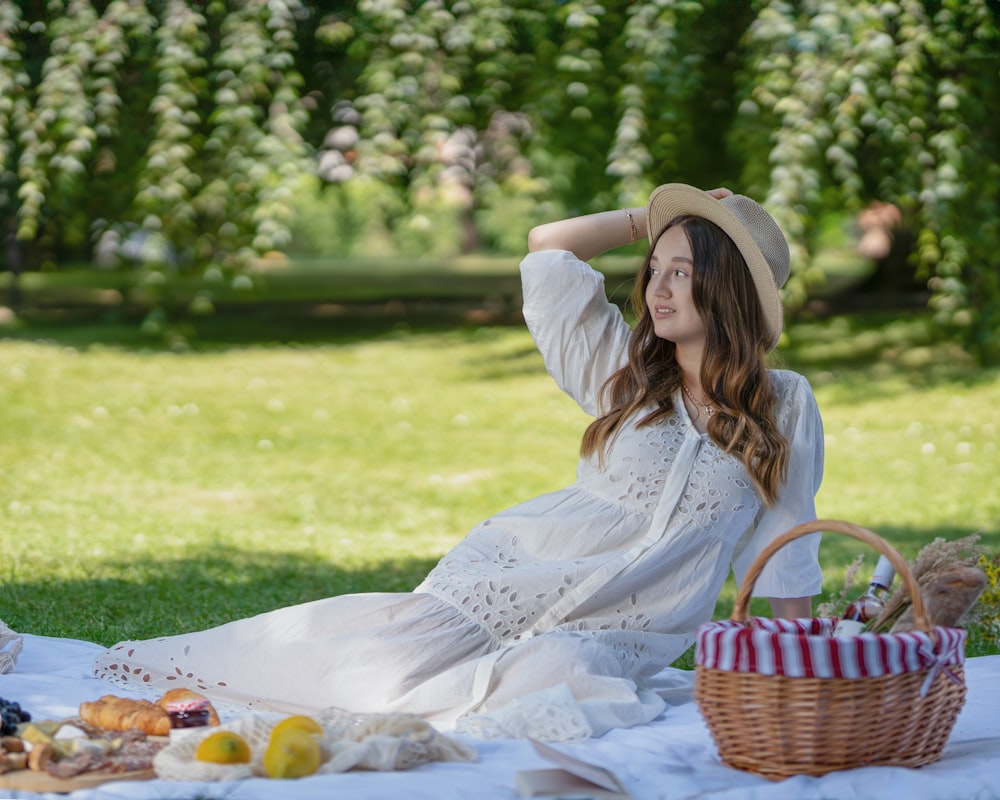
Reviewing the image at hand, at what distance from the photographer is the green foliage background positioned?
6.29m

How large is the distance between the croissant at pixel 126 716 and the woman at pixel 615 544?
0.92 ft

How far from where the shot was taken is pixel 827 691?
2461 mm

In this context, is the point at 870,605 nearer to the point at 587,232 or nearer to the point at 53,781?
the point at 587,232

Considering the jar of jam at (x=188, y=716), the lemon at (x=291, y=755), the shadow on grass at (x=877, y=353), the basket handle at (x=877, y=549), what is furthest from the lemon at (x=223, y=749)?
the shadow on grass at (x=877, y=353)

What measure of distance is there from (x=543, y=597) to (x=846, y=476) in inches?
211

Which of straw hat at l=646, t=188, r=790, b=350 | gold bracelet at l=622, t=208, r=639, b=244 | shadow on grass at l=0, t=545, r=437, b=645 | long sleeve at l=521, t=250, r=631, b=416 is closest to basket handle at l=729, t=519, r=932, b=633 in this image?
straw hat at l=646, t=188, r=790, b=350

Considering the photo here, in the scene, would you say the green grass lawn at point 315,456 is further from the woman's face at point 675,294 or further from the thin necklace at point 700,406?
the woman's face at point 675,294

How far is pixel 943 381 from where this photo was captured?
10.5m

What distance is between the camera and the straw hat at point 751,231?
3.21 metres

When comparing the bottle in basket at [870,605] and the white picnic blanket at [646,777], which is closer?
the white picnic blanket at [646,777]

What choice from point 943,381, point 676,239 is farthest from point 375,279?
point 676,239

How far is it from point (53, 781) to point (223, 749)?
0.30 metres

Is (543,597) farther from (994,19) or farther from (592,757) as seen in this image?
(994,19)

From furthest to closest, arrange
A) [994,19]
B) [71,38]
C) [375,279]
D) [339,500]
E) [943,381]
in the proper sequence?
[375,279] → [943,381] → [339,500] → [994,19] → [71,38]
